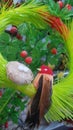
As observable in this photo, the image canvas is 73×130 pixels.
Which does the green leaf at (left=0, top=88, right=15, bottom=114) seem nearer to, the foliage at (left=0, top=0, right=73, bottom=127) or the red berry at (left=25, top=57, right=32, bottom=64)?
the foliage at (left=0, top=0, right=73, bottom=127)

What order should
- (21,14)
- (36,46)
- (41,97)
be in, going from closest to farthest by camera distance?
(41,97)
(21,14)
(36,46)

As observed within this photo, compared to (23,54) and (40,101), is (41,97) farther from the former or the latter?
(23,54)

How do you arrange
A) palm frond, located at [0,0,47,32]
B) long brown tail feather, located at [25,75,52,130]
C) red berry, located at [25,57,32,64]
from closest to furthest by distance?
long brown tail feather, located at [25,75,52,130]
palm frond, located at [0,0,47,32]
red berry, located at [25,57,32,64]

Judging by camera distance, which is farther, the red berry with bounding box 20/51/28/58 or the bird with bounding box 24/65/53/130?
the red berry with bounding box 20/51/28/58

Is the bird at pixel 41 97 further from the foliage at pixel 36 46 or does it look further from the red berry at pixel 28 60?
the red berry at pixel 28 60

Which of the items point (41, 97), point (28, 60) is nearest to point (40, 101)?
point (41, 97)

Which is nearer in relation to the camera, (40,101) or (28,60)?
(40,101)

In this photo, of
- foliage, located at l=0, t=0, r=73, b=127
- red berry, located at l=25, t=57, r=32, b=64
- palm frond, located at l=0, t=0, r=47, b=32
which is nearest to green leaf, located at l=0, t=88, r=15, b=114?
foliage, located at l=0, t=0, r=73, b=127

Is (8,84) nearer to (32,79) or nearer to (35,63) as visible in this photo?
(32,79)
